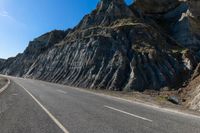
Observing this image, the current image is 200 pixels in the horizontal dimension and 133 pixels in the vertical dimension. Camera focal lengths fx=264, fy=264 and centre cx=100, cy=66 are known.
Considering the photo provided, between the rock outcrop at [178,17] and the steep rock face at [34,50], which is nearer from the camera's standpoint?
the rock outcrop at [178,17]

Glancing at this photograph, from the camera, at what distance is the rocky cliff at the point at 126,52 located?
35.6 m

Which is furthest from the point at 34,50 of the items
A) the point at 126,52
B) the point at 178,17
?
the point at 126,52

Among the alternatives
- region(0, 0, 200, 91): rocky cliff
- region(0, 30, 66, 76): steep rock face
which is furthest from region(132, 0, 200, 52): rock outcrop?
region(0, 30, 66, 76): steep rock face

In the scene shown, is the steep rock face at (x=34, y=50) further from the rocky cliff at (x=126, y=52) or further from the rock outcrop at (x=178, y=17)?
the rock outcrop at (x=178, y=17)

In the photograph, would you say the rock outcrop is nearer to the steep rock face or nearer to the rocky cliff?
the rocky cliff

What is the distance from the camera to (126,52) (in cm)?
4231

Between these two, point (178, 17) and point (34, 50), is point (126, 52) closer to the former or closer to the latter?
point (178, 17)

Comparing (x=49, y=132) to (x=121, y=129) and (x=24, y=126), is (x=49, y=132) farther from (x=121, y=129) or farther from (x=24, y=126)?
(x=121, y=129)

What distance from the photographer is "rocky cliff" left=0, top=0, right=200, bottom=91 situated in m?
35.6

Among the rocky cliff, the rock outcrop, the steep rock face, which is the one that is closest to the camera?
the rocky cliff

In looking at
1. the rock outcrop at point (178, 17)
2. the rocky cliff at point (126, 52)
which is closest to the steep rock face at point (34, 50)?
the rocky cliff at point (126, 52)

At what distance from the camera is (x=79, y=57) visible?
5138 centimetres

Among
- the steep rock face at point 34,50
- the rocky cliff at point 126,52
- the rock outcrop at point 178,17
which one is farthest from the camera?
the steep rock face at point 34,50

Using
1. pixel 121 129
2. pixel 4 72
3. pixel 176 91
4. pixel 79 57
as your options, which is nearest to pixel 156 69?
pixel 176 91
